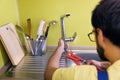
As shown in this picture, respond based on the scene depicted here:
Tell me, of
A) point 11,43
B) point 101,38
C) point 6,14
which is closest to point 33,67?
point 11,43

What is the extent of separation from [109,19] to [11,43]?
83 centimetres

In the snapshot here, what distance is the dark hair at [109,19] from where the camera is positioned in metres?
0.66

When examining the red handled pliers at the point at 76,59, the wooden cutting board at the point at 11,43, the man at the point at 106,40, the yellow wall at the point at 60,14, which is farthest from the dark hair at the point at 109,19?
the yellow wall at the point at 60,14

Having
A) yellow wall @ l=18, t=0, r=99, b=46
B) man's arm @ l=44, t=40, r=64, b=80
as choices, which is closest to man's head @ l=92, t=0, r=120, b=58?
man's arm @ l=44, t=40, r=64, b=80

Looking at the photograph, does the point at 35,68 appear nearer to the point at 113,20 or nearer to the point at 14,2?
the point at 14,2

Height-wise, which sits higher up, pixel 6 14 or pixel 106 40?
pixel 6 14

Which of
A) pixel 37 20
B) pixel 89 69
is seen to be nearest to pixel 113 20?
pixel 89 69

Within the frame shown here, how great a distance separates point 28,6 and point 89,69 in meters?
1.04

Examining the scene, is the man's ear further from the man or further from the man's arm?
the man's arm

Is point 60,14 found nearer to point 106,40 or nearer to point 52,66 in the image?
→ point 52,66

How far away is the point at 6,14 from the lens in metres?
1.39

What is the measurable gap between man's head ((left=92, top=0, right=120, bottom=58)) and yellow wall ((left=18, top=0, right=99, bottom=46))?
87cm

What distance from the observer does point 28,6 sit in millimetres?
1603

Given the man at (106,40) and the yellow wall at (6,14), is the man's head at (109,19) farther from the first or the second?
the yellow wall at (6,14)
